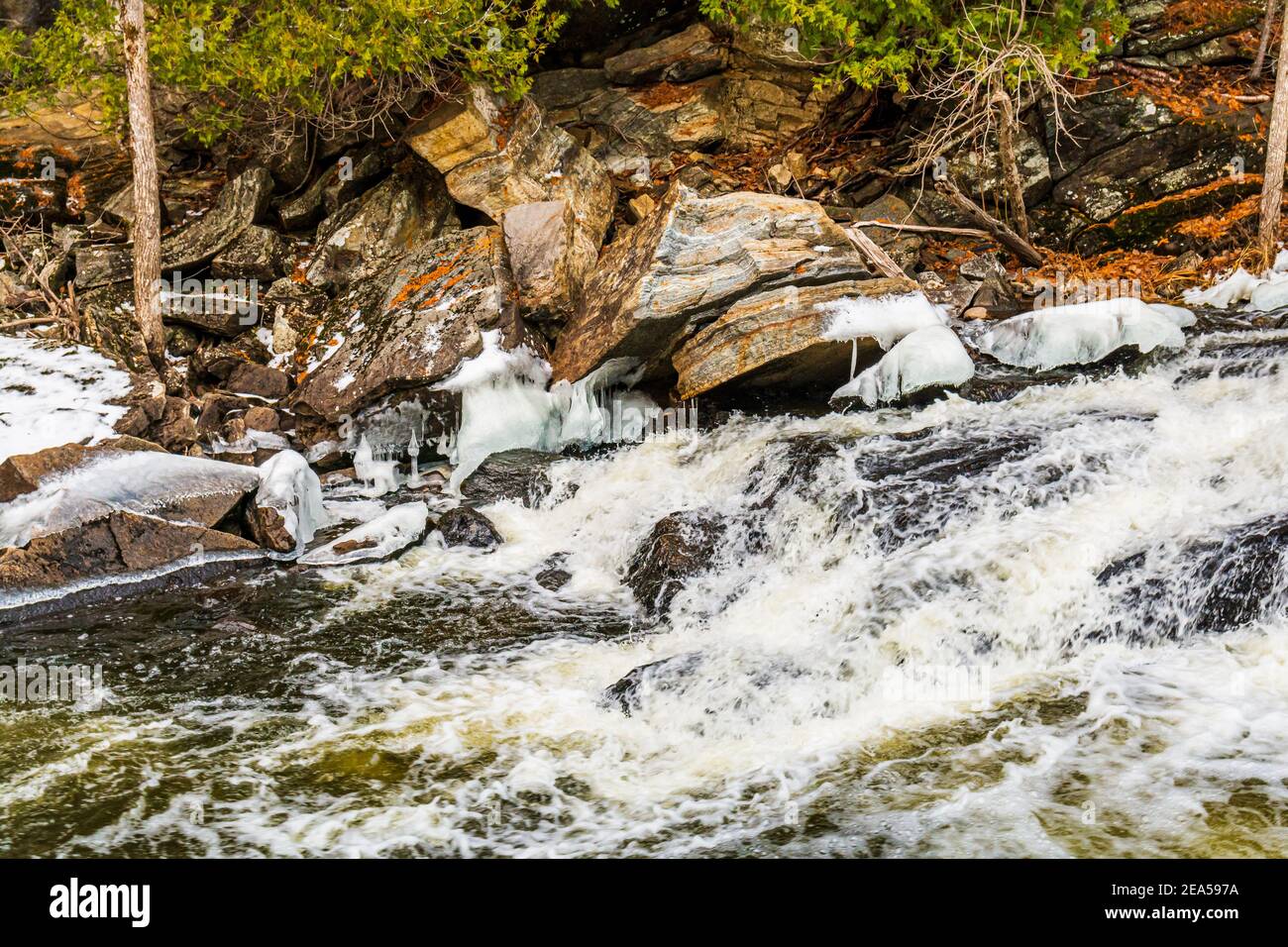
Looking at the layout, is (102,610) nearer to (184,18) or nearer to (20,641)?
(20,641)

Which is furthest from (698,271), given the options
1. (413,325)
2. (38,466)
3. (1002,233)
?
(38,466)

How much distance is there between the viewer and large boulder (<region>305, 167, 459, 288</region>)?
13.6 metres

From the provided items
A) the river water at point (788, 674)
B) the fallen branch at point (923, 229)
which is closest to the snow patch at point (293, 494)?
the river water at point (788, 674)

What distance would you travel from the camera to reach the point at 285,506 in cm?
929

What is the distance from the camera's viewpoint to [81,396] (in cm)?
1066

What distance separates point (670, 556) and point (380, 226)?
299 inches

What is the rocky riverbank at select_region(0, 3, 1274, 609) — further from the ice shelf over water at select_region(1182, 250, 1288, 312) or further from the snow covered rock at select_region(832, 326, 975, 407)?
the ice shelf over water at select_region(1182, 250, 1288, 312)

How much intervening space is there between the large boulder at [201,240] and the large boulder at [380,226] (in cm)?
100

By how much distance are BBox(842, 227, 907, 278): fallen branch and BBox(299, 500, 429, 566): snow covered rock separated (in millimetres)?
5743

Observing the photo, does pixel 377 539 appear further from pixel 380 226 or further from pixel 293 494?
pixel 380 226

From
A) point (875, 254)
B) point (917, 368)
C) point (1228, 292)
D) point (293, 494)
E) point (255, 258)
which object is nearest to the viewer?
point (293, 494)

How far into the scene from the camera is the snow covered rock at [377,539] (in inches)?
361

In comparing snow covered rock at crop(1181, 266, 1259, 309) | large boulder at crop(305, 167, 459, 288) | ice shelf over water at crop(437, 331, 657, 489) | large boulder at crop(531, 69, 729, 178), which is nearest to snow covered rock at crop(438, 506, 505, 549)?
ice shelf over water at crop(437, 331, 657, 489)
